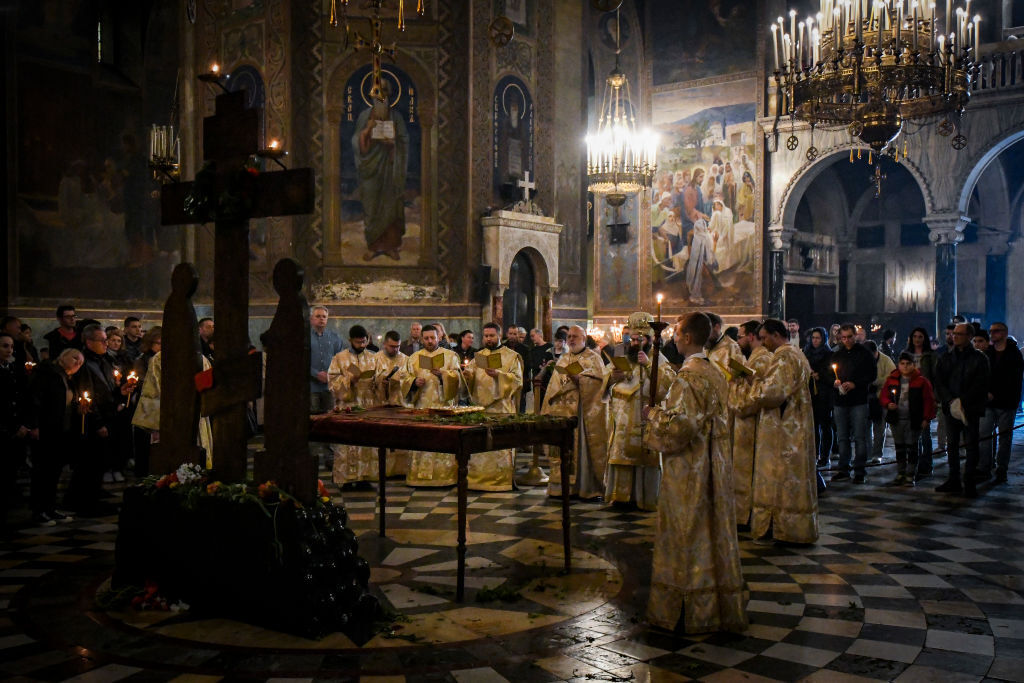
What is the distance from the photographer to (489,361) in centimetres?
1030

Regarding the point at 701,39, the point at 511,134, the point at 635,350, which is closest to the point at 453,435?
the point at 635,350

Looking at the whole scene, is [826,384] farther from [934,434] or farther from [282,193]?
[282,193]

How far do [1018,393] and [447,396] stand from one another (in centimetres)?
664

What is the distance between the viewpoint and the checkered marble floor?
4.54m

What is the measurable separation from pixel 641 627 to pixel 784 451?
2.92 m

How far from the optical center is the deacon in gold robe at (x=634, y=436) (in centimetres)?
891

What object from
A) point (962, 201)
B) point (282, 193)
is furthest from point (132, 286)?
point (962, 201)

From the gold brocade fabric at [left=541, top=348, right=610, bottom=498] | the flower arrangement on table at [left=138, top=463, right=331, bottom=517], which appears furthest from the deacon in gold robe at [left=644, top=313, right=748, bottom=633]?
the gold brocade fabric at [left=541, top=348, right=610, bottom=498]

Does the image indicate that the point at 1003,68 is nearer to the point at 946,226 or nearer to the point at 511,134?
the point at 946,226

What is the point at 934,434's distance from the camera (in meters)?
16.0

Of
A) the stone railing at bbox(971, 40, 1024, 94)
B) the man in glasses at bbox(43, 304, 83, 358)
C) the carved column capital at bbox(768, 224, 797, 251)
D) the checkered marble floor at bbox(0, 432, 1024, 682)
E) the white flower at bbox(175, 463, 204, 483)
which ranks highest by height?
the stone railing at bbox(971, 40, 1024, 94)

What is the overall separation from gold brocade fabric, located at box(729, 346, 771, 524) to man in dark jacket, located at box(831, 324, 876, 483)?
309cm

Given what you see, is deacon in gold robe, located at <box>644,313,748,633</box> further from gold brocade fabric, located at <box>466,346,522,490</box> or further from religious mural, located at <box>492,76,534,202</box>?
religious mural, located at <box>492,76,534,202</box>

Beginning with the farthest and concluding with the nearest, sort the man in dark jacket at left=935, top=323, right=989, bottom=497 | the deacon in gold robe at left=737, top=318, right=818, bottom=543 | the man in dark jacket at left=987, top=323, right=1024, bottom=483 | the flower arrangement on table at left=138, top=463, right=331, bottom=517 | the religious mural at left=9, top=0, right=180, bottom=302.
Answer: the religious mural at left=9, top=0, right=180, bottom=302 → the man in dark jacket at left=987, top=323, right=1024, bottom=483 → the man in dark jacket at left=935, top=323, right=989, bottom=497 → the deacon in gold robe at left=737, top=318, right=818, bottom=543 → the flower arrangement on table at left=138, top=463, right=331, bottom=517
